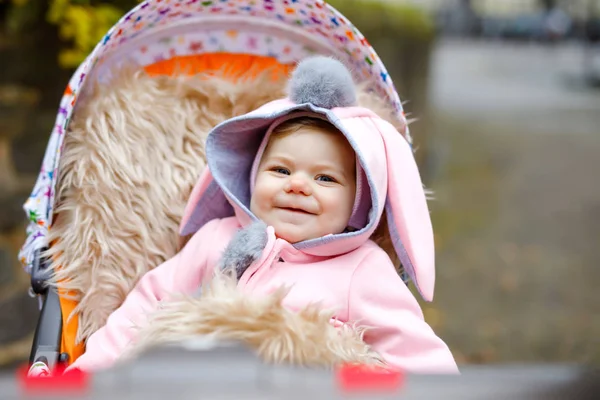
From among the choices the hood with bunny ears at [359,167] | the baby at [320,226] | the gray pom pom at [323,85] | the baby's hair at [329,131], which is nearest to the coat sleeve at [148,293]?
the baby at [320,226]

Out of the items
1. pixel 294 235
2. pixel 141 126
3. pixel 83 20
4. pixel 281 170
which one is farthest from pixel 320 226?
pixel 83 20

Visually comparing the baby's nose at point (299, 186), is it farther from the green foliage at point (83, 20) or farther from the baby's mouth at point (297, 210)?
the green foliage at point (83, 20)

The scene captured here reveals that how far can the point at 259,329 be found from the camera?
4.63ft

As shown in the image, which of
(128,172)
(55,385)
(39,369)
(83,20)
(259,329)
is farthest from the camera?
(83,20)

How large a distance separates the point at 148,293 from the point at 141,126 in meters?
0.50

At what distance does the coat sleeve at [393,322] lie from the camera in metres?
1.60

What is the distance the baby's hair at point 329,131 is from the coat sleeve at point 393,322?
143 millimetres

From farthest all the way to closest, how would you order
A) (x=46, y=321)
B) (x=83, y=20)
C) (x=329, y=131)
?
(x=83, y=20)
(x=329, y=131)
(x=46, y=321)

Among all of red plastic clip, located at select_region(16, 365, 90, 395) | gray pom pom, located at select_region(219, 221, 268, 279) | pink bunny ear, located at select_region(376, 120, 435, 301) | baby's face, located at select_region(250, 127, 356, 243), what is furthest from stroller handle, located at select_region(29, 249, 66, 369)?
red plastic clip, located at select_region(16, 365, 90, 395)

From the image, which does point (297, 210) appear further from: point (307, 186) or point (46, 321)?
point (46, 321)

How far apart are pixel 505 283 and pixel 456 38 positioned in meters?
10.7

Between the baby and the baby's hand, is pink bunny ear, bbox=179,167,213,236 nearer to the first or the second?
the baby

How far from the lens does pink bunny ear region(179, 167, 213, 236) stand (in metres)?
2.02

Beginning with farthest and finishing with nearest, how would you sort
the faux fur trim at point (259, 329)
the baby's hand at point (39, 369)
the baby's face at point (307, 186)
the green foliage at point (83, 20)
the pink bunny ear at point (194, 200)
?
the green foliage at point (83, 20) < the pink bunny ear at point (194, 200) < the baby's face at point (307, 186) < the baby's hand at point (39, 369) < the faux fur trim at point (259, 329)
